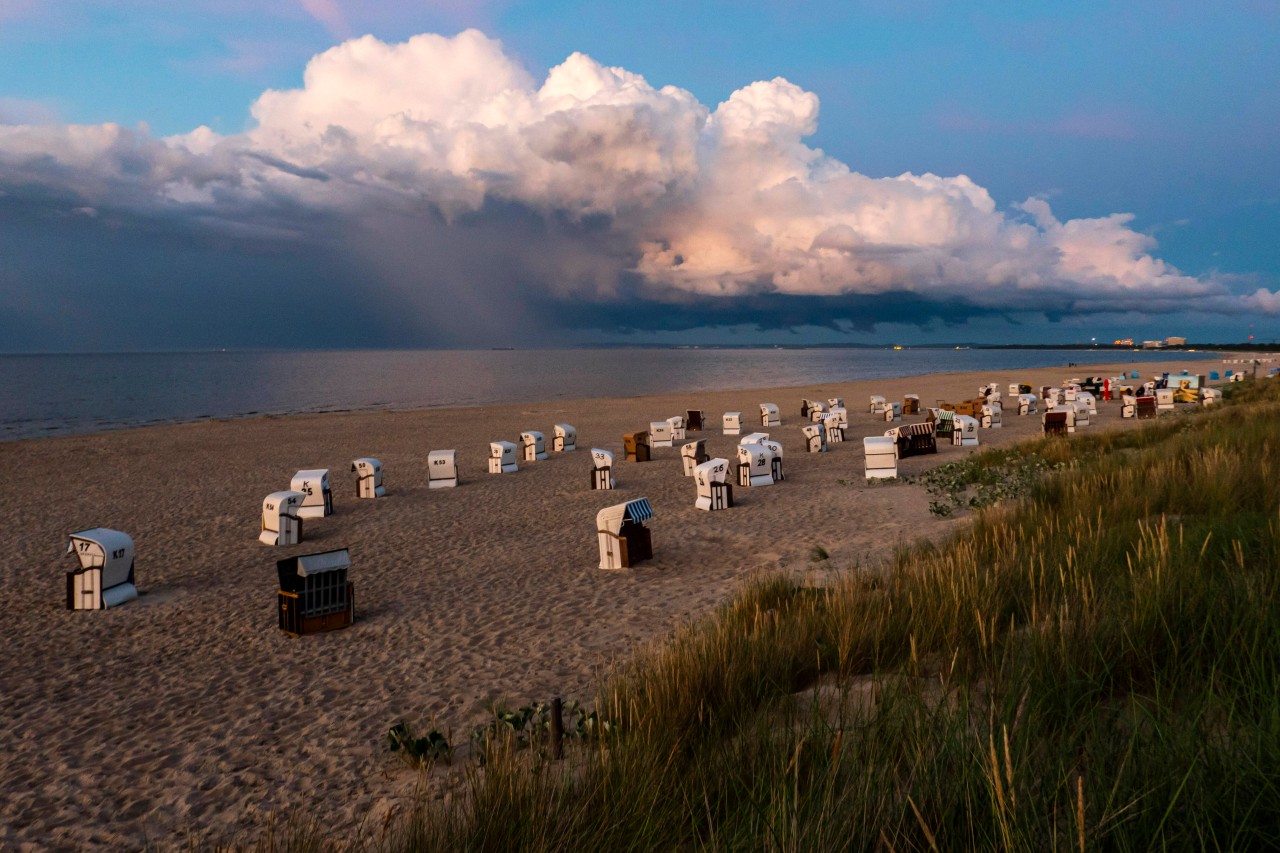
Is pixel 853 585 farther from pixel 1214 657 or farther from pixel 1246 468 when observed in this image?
pixel 1246 468

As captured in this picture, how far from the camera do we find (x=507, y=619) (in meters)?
8.66

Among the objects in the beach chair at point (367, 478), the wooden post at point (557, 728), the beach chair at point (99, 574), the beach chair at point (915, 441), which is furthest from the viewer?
the beach chair at point (915, 441)

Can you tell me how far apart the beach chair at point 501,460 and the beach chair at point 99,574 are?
11.2m

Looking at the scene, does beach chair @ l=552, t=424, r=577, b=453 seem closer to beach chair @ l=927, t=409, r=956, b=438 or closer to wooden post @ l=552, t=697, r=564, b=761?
beach chair @ l=927, t=409, r=956, b=438

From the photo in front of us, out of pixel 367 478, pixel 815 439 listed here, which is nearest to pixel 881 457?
pixel 815 439

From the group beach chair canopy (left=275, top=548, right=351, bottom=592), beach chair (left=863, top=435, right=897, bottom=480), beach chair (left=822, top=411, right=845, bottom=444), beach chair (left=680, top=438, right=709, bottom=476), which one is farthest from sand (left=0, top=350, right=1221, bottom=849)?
beach chair (left=822, top=411, right=845, bottom=444)

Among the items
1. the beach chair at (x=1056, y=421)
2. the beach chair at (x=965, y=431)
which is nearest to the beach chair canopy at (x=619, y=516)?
the beach chair at (x=965, y=431)

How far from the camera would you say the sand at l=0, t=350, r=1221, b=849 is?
17.0 feet

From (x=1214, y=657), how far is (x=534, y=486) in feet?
52.5

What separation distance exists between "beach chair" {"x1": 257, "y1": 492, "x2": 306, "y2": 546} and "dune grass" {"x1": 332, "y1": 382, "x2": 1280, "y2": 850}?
10.4m

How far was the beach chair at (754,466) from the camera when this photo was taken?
16.8 meters

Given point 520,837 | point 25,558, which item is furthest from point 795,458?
point 520,837

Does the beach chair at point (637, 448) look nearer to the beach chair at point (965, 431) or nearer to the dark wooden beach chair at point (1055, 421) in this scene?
the beach chair at point (965, 431)

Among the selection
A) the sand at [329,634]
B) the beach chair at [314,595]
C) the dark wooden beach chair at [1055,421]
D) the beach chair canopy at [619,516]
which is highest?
the dark wooden beach chair at [1055,421]
